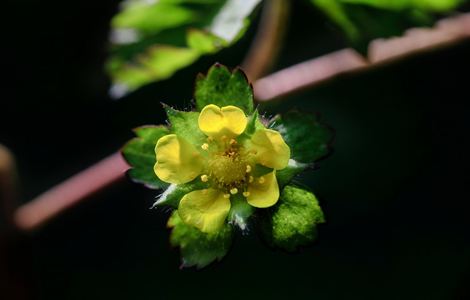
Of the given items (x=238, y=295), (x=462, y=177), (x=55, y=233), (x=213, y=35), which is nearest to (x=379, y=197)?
(x=462, y=177)

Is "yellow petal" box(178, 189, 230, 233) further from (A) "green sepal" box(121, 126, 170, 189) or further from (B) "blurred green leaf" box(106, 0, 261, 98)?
(B) "blurred green leaf" box(106, 0, 261, 98)

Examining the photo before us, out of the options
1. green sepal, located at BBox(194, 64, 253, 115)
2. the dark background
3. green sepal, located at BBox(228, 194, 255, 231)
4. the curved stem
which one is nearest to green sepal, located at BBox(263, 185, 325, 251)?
green sepal, located at BBox(228, 194, 255, 231)

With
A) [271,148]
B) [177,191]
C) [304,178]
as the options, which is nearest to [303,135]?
[271,148]

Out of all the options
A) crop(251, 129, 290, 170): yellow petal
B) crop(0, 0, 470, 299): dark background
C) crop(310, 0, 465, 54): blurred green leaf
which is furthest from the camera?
crop(0, 0, 470, 299): dark background

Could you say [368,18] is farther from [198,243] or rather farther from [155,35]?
[198,243]

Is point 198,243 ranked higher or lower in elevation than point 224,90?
lower

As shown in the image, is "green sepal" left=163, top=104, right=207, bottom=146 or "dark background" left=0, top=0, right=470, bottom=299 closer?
"green sepal" left=163, top=104, right=207, bottom=146

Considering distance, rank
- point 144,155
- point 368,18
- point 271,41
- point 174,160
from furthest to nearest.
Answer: point 271,41 < point 368,18 < point 144,155 < point 174,160
